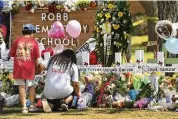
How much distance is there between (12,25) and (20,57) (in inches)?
210

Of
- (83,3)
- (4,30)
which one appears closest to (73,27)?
(83,3)

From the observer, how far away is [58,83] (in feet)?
34.9

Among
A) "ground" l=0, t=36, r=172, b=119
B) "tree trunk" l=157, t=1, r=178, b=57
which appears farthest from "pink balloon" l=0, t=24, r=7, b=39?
"ground" l=0, t=36, r=172, b=119

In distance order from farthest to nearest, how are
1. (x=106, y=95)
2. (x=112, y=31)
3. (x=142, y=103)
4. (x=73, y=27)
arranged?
(x=73, y=27), (x=112, y=31), (x=106, y=95), (x=142, y=103)

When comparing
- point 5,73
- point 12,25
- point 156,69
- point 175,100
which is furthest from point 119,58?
point 12,25

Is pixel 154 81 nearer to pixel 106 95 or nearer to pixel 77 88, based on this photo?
pixel 106 95

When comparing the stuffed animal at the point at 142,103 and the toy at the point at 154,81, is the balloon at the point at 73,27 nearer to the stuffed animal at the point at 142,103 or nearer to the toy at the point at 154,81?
the toy at the point at 154,81

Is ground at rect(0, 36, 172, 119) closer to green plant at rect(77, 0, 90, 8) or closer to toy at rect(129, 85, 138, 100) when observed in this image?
toy at rect(129, 85, 138, 100)

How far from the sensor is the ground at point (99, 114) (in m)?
10.0

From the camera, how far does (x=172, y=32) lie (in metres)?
11.9

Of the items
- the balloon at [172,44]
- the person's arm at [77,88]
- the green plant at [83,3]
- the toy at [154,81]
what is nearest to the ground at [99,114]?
the person's arm at [77,88]

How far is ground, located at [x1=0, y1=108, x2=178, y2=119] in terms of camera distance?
395 inches

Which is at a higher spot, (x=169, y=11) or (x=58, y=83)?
(x=169, y=11)

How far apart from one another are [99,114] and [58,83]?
0.96 m
